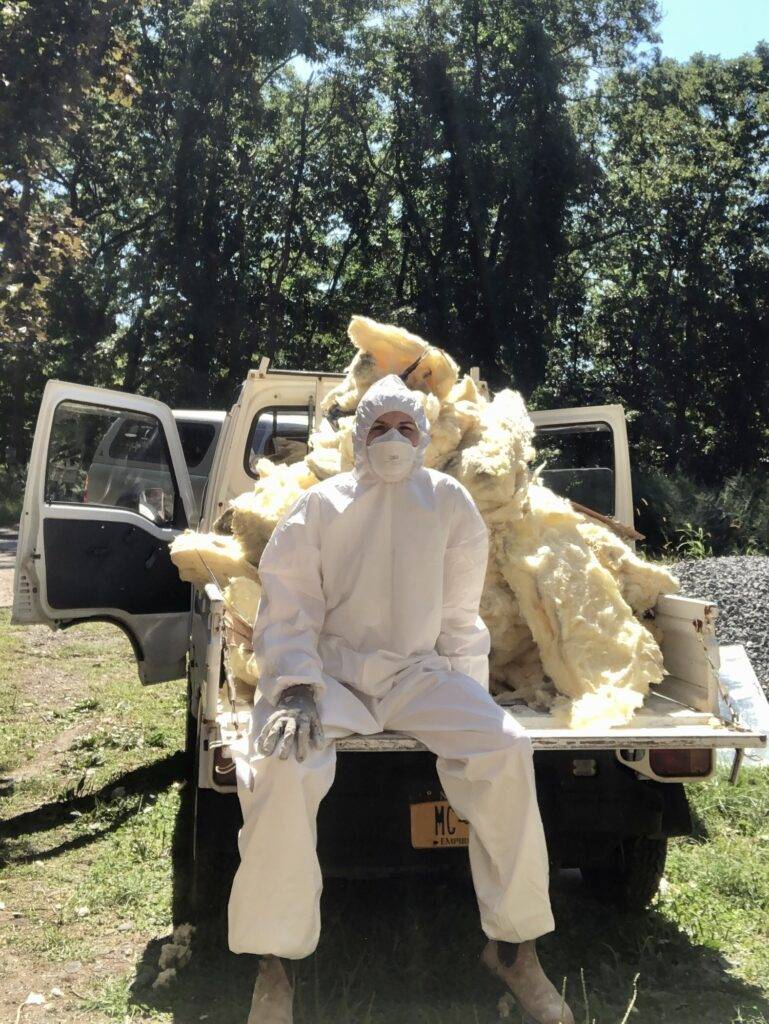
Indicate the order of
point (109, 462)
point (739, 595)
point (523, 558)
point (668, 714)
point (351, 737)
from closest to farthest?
point (351, 737), point (668, 714), point (523, 558), point (109, 462), point (739, 595)

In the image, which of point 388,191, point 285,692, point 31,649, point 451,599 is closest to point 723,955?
point 451,599

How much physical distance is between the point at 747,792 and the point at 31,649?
269 inches

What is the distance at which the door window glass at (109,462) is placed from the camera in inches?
220

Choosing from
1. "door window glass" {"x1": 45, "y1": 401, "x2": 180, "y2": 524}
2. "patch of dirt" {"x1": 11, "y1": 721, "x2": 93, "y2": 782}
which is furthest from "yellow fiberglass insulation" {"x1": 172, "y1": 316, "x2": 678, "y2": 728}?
"patch of dirt" {"x1": 11, "y1": 721, "x2": 93, "y2": 782}

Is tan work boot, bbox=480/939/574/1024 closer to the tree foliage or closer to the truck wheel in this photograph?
the truck wheel

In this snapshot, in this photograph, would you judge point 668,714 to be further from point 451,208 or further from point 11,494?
point 11,494

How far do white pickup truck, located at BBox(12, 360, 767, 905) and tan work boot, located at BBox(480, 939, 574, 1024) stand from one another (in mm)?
454

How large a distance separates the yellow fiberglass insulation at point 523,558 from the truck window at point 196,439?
4.71m

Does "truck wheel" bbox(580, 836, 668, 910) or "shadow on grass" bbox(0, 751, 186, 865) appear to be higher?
"truck wheel" bbox(580, 836, 668, 910)

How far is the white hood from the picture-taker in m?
3.69

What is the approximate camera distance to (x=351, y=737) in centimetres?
342

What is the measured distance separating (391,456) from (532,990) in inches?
66.4

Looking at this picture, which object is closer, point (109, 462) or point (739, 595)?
point (109, 462)

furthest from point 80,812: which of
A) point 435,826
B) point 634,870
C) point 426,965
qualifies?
point 634,870
